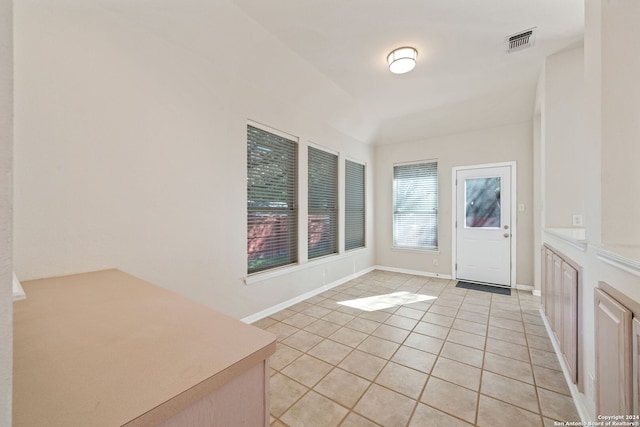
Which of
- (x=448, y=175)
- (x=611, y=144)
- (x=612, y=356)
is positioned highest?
(x=448, y=175)

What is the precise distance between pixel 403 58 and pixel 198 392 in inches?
123

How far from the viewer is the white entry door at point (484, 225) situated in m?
4.16

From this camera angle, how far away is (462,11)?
2.17 metres

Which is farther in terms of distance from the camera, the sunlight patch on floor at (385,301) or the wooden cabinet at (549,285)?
the sunlight patch on floor at (385,301)

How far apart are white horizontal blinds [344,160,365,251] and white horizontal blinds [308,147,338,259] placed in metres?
0.38

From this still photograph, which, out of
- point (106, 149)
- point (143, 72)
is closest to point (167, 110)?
point (143, 72)

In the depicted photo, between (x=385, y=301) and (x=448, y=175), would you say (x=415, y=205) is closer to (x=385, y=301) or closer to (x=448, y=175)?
(x=448, y=175)

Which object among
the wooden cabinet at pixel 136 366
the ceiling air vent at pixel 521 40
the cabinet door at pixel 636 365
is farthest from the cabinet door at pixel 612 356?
the ceiling air vent at pixel 521 40

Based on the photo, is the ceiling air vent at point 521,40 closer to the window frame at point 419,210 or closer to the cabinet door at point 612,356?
the window frame at point 419,210

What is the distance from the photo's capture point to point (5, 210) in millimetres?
373

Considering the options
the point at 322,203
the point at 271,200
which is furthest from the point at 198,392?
the point at 322,203

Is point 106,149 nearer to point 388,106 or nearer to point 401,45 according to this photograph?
point 401,45

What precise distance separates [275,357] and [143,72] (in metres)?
2.54

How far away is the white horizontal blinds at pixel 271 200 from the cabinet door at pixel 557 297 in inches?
105
